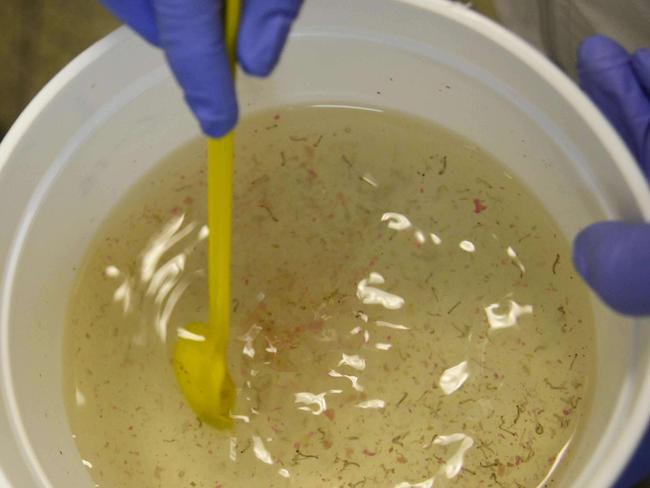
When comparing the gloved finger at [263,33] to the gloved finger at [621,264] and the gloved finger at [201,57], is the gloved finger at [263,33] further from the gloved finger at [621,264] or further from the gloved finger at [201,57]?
the gloved finger at [621,264]

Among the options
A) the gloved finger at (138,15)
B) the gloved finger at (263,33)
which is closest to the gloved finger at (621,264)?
the gloved finger at (263,33)

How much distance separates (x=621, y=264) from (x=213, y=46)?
0.40 metres

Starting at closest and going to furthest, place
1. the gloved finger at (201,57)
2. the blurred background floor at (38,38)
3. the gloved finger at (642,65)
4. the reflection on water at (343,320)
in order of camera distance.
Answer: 1. the gloved finger at (201,57)
2. the gloved finger at (642,65)
3. the reflection on water at (343,320)
4. the blurred background floor at (38,38)

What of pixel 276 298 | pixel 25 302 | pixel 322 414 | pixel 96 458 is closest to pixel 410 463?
pixel 322 414

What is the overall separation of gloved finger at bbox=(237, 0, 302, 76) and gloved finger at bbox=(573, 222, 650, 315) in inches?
13.3

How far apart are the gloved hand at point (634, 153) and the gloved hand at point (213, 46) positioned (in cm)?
33

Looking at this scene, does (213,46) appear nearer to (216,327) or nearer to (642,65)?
(216,327)

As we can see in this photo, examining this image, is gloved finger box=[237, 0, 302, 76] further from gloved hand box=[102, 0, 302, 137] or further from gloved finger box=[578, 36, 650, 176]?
gloved finger box=[578, 36, 650, 176]

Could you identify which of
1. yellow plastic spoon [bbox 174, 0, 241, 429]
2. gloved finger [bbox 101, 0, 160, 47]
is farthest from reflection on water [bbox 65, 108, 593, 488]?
gloved finger [bbox 101, 0, 160, 47]

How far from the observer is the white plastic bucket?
2.26ft

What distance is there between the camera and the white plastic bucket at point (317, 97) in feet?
2.26

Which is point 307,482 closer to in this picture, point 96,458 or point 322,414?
point 322,414

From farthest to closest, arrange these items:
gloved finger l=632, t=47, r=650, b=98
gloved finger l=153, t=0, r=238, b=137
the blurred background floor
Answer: the blurred background floor, gloved finger l=632, t=47, r=650, b=98, gloved finger l=153, t=0, r=238, b=137

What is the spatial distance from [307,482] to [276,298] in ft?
0.74
